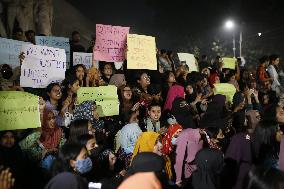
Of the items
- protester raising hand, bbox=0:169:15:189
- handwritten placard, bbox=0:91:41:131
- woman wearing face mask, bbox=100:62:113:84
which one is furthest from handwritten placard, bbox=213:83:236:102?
protester raising hand, bbox=0:169:15:189

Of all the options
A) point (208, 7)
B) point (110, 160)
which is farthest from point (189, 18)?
point (110, 160)

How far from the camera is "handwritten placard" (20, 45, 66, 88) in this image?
710cm

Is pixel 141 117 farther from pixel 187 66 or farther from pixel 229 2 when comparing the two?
pixel 229 2

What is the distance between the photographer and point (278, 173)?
3279mm

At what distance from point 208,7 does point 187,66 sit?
32.6 metres

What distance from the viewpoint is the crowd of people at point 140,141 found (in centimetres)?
442

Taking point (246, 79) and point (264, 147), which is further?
point (246, 79)

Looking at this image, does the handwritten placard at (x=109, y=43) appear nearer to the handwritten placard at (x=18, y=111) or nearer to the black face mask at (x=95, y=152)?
the handwritten placard at (x=18, y=111)

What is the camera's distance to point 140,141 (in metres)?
6.14

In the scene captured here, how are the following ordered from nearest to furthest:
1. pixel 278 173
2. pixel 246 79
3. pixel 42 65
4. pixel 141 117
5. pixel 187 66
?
1. pixel 278 173
2. pixel 42 65
3. pixel 141 117
4. pixel 187 66
5. pixel 246 79

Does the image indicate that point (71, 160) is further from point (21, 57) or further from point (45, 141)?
point (21, 57)

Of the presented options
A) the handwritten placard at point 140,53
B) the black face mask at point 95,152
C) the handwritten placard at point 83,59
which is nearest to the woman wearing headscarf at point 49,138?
the black face mask at point 95,152

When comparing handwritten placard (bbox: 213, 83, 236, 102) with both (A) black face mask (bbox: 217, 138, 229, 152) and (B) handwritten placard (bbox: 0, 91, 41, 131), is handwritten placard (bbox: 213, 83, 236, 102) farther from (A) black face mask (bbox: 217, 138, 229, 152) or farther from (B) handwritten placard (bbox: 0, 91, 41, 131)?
(B) handwritten placard (bbox: 0, 91, 41, 131)

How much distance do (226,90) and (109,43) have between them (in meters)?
3.38
